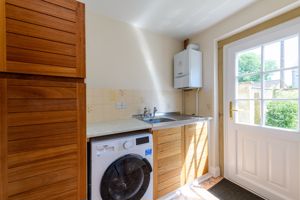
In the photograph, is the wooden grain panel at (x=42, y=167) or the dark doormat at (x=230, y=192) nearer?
the wooden grain panel at (x=42, y=167)

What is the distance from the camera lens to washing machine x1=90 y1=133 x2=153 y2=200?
1210mm

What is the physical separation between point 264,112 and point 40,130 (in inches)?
84.3

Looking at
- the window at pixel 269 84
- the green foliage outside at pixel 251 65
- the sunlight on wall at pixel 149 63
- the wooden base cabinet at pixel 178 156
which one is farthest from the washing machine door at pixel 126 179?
the green foliage outside at pixel 251 65

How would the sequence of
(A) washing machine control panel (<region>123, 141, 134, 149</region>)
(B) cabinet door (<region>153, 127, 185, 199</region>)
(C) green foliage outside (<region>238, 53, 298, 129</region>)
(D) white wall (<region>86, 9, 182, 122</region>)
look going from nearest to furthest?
1. (A) washing machine control panel (<region>123, 141, 134, 149</region>)
2. (C) green foliage outside (<region>238, 53, 298, 129</region>)
3. (B) cabinet door (<region>153, 127, 185, 199</region>)
4. (D) white wall (<region>86, 9, 182, 122</region>)

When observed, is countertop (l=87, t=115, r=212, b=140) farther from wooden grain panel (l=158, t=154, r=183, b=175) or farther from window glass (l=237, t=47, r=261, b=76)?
window glass (l=237, t=47, r=261, b=76)

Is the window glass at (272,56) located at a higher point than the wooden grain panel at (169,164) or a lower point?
higher

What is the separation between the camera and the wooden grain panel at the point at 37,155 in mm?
783

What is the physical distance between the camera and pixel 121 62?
79.0 inches

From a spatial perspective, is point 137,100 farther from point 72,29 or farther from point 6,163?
point 6,163

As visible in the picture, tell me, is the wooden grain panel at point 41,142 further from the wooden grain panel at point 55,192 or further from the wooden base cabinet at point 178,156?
the wooden base cabinet at point 178,156

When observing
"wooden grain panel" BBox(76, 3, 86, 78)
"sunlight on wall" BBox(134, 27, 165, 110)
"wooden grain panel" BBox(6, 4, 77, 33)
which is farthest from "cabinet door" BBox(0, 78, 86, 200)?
"sunlight on wall" BBox(134, 27, 165, 110)

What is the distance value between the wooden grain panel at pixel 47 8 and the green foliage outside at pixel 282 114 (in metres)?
2.06

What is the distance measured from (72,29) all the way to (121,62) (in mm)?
1097

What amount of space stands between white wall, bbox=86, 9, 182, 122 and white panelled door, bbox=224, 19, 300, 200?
93cm
